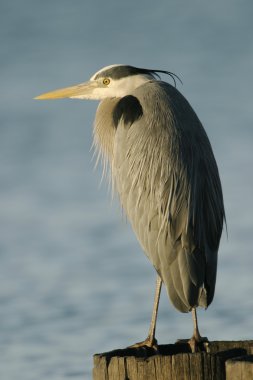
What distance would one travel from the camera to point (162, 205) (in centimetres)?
639

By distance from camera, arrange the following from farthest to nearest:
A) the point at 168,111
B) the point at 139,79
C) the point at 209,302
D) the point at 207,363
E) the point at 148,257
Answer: the point at 139,79
the point at 168,111
the point at 148,257
the point at 209,302
the point at 207,363

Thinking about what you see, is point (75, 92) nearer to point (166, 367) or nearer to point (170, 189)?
point (170, 189)

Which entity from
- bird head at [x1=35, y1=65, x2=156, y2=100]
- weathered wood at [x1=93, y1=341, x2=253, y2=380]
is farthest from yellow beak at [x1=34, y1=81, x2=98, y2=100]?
weathered wood at [x1=93, y1=341, x2=253, y2=380]

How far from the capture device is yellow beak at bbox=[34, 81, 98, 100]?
8.23 m

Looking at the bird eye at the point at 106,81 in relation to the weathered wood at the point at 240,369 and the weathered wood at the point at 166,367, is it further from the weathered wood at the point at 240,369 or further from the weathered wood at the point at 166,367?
the weathered wood at the point at 240,369

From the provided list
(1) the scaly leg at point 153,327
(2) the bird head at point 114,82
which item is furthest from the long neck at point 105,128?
(1) the scaly leg at point 153,327

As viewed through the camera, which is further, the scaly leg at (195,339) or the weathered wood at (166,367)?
the scaly leg at (195,339)

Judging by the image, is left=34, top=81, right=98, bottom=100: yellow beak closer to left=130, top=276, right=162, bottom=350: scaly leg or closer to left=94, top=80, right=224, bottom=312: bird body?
left=94, top=80, right=224, bottom=312: bird body

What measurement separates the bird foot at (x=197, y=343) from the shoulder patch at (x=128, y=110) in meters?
2.28

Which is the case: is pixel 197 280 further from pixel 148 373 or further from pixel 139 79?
pixel 139 79

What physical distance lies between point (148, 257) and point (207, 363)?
2.30m

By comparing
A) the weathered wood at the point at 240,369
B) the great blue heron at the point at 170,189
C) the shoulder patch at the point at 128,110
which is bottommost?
the weathered wood at the point at 240,369

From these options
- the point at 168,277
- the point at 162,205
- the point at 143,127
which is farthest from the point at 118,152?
the point at 168,277

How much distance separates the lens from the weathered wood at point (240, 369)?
11.8 feet
